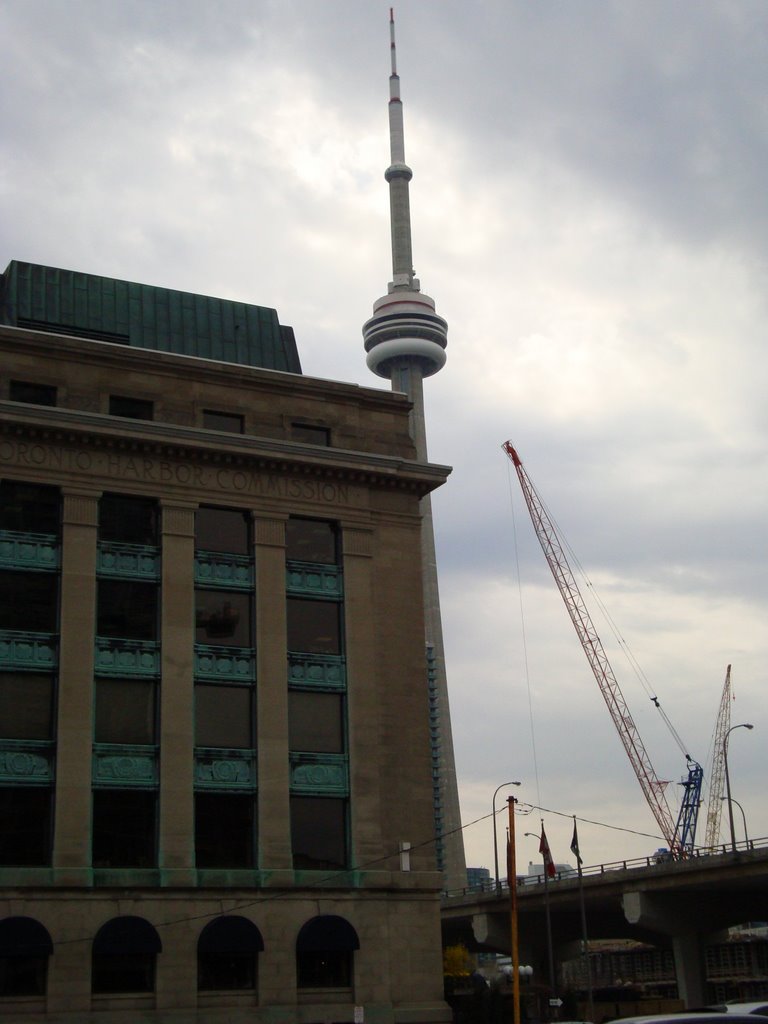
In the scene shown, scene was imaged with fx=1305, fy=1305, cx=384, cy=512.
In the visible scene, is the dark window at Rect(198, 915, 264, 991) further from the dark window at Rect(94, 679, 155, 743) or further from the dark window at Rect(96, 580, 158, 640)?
the dark window at Rect(96, 580, 158, 640)

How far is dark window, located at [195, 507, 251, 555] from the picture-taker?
55.7 m

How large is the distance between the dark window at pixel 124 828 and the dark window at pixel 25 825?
1.87 metres

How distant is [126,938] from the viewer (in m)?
48.3

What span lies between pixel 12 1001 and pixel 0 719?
10119 mm

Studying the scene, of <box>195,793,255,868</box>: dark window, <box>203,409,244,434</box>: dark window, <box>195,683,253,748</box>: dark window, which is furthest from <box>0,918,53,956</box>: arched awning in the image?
<box>203,409,244,434</box>: dark window

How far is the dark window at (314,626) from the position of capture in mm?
56219

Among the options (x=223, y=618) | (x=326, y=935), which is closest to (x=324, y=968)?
(x=326, y=935)

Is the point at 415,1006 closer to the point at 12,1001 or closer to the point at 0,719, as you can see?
the point at 12,1001

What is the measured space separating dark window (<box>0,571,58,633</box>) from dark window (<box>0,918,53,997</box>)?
11170 millimetres

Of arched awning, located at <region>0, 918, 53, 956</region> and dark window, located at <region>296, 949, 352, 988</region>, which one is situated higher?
arched awning, located at <region>0, 918, 53, 956</region>

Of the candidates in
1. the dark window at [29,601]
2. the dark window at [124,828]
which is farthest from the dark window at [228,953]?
the dark window at [29,601]

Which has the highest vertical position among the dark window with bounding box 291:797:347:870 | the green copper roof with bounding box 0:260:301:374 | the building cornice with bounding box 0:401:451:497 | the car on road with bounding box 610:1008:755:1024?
the green copper roof with bounding box 0:260:301:374

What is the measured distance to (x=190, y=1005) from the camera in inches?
1923

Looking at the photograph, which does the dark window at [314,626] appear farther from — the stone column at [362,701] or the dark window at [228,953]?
the dark window at [228,953]
